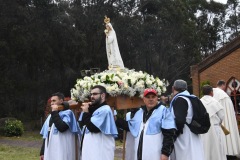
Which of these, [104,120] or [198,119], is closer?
[104,120]

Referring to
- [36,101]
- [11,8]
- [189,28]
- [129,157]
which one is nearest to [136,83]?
[129,157]

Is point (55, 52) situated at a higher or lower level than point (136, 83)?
higher

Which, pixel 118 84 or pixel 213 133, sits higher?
pixel 118 84

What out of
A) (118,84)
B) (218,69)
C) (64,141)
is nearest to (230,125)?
(118,84)

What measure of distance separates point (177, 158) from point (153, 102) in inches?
48.4

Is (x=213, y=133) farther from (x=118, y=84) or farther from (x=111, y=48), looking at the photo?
(x=111, y=48)

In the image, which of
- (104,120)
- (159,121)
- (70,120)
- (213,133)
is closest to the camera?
(159,121)

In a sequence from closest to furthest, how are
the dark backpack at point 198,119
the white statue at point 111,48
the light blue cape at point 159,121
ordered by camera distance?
the light blue cape at point 159,121
the dark backpack at point 198,119
the white statue at point 111,48

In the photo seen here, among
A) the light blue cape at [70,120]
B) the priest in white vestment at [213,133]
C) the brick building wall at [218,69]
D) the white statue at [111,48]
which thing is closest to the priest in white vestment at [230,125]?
the priest in white vestment at [213,133]

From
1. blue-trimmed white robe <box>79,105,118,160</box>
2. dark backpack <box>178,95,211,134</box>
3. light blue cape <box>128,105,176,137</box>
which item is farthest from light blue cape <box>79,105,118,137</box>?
dark backpack <box>178,95,211,134</box>

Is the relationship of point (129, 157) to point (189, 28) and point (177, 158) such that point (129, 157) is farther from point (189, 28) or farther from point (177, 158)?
point (189, 28)

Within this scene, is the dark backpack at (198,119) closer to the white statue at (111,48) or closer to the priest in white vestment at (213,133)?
the priest in white vestment at (213,133)

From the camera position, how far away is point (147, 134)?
5934 mm

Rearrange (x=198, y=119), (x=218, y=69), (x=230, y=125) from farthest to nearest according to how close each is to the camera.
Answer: (x=218, y=69)
(x=230, y=125)
(x=198, y=119)
